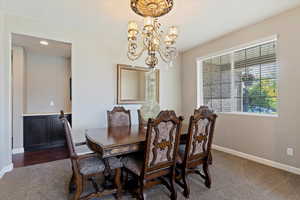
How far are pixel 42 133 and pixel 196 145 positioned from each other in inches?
145

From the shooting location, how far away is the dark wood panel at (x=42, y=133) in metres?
3.74

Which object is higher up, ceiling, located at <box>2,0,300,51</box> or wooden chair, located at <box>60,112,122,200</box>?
ceiling, located at <box>2,0,300,51</box>

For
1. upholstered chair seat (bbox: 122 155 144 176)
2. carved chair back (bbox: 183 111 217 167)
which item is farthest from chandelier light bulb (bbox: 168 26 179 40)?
upholstered chair seat (bbox: 122 155 144 176)

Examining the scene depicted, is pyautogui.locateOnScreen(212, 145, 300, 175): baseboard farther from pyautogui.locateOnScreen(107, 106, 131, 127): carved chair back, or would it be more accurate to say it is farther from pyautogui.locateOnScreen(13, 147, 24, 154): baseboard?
pyautogui.locateOnScreen(13, 147, 24, 154): baseboard

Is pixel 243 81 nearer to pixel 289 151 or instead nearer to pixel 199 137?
pixel 289 151

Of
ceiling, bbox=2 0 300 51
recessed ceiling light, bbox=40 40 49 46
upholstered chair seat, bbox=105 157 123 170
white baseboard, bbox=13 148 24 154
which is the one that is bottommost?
white baseboard, bbox=13 148 24 154

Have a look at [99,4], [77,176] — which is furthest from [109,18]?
[77,176]

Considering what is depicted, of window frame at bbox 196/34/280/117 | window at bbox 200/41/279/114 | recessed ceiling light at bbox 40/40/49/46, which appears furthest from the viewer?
recessed ceiling light at bbox 40/40/49/46

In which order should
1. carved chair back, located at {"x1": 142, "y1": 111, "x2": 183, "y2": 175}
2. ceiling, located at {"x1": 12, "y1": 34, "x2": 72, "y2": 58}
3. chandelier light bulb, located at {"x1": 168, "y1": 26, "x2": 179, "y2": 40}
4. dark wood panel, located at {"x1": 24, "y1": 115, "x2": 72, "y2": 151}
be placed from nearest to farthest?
carved chair back, located at {"x1": 142, "y1": 111, "x2": 183, "y2": 175} → chandelier light bulb, located at {"x1": 168, "y1": 26, "x2": 179, "y2": 40} → ceiling, located at {"x1": 12, "y1": 34, "x2": 72, "y2": 58} → dark wood panel, located at {"x1": 24, "y1": 115, "x2": 72, "y2": 151}

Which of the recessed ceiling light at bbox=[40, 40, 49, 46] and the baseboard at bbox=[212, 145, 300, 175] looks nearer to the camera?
the baseboard at bbox=[212, 145, 300, 175]

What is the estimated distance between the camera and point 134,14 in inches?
108

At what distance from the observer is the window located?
3.00m

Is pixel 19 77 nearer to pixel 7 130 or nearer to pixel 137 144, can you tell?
pixel 7 130

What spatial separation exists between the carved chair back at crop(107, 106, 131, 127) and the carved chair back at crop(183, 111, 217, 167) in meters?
1.39
